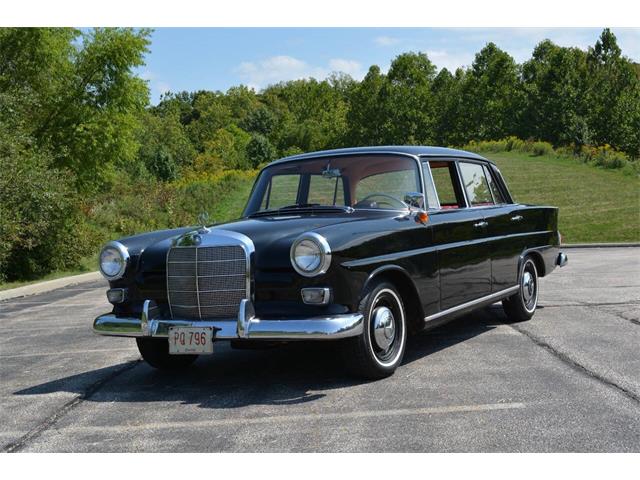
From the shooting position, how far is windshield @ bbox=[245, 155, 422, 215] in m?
6.12

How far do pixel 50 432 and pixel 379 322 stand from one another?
232 cm

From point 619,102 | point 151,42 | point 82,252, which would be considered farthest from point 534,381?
point 619,102

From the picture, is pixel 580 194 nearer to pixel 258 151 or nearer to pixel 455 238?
pixel 455 238

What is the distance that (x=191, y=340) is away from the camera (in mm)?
4977

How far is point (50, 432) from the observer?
14.1 ft

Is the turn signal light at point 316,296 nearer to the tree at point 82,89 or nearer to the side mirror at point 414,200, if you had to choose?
the side mirror at point 414,200

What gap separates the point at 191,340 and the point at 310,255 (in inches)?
40.2

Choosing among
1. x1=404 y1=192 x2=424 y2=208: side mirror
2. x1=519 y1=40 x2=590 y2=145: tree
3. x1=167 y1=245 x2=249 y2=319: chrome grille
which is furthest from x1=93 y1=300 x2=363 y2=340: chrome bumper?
x1=519 y1=40 x2=590 y2=145: tree

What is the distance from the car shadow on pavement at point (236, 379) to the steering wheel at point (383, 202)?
1.25 meters

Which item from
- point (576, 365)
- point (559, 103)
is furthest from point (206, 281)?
point (559, 103)

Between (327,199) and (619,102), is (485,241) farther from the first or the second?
(619,102)

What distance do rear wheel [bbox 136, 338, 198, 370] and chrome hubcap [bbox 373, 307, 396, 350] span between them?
1.81 metres

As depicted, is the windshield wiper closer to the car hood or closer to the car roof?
the car hood

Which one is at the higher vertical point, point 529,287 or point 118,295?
point 118,295
